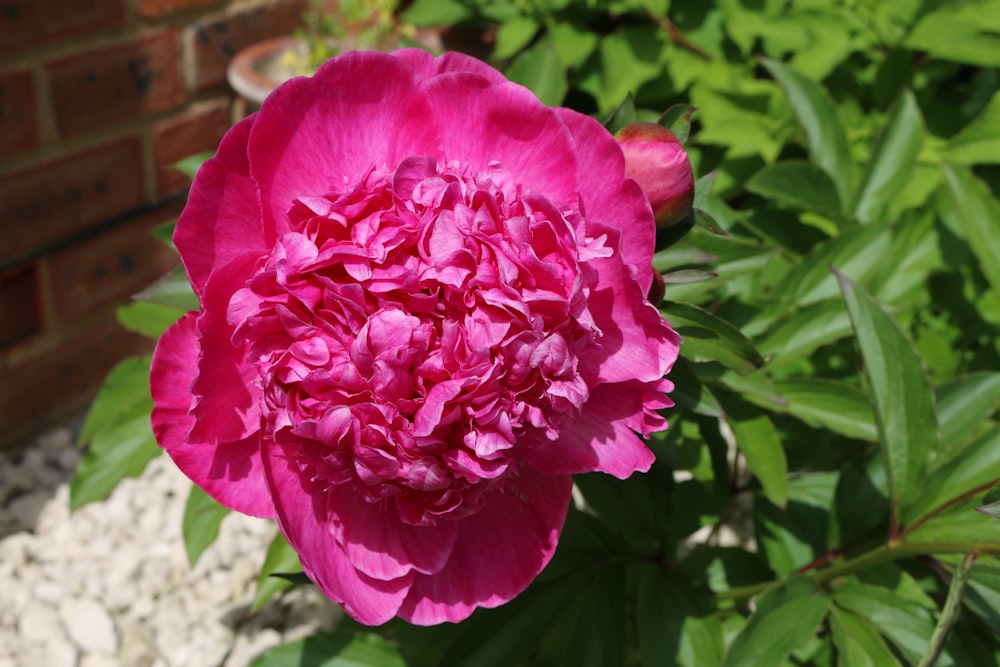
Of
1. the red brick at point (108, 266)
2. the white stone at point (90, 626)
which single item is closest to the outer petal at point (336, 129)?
the white stone at point (90, 626)

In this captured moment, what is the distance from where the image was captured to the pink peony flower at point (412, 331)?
60 centimetres

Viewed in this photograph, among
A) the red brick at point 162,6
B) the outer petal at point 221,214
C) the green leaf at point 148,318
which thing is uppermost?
the outer petal at point 221,214

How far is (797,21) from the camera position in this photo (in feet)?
5.61

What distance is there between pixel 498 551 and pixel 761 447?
40 centimetres

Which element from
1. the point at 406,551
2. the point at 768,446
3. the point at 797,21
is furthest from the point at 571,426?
the point at 797,21

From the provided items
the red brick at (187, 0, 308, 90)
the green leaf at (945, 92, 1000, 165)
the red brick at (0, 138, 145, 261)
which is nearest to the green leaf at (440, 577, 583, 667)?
the green leaf at (945, 92, 1000, 165)

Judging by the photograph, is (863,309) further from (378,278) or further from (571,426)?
(378,278)

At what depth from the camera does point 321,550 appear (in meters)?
0.66

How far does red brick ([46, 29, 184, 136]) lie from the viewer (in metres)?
1.72

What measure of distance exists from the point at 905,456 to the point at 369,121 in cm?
63

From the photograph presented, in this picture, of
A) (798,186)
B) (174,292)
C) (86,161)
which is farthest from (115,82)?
(798,186)

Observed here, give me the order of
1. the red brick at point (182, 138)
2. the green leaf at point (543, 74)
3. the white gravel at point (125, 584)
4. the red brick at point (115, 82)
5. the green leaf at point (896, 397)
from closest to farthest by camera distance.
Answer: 1. the green leaf at point (896, 397)
2. the green leaf at point (543, 74)
3. the white gravel at point (125, 584)
4. the red brick at point (115, 82)
5. the red brick at point (182, 138)

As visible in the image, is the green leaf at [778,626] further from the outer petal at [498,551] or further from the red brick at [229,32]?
the red brick at [229,32]

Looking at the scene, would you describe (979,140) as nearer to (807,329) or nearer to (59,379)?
(807,329)
